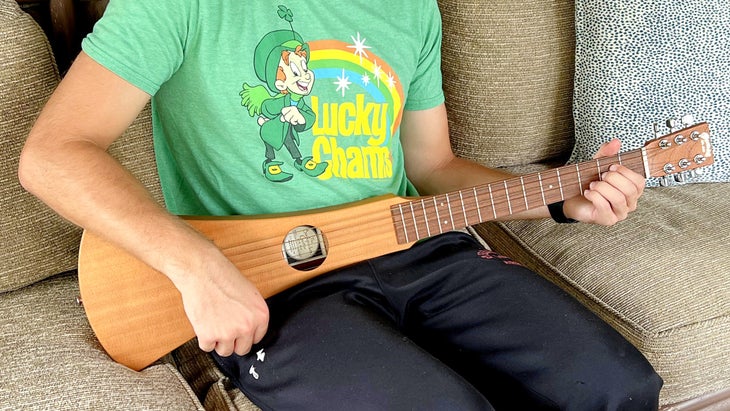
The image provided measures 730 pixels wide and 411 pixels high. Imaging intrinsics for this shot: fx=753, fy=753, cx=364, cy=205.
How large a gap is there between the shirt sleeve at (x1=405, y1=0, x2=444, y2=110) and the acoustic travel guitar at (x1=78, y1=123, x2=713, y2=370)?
0.27 metres

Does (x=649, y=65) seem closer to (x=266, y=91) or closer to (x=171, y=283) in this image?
(x=266, y=91)

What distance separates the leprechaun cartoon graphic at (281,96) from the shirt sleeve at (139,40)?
135mm

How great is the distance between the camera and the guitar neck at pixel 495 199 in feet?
4.15

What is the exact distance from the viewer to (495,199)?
1271 mm

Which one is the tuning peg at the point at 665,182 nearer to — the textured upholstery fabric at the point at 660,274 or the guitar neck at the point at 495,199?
the textured upholstery fabric at the point at 660,274

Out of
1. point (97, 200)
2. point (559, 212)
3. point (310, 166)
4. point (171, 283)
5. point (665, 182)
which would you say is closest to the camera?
point (97, 200)

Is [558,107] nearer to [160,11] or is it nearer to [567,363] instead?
[567,363]

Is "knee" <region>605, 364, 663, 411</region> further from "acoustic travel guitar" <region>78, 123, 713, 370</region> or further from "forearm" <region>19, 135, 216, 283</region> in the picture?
"forearm" <region>19, 135, 216, 283</region>

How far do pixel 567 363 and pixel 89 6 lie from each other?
1.10 meters

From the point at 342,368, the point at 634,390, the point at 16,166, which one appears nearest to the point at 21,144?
A: the point at 16,166

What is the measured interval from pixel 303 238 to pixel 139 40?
39cm

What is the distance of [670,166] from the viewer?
128cm

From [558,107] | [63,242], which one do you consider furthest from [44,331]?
[558,107]

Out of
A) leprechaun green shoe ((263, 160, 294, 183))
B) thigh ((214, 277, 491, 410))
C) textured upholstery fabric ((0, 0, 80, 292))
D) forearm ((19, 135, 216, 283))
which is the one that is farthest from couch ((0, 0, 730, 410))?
leprechaun green shoe ((263, 160, 294, 183))
